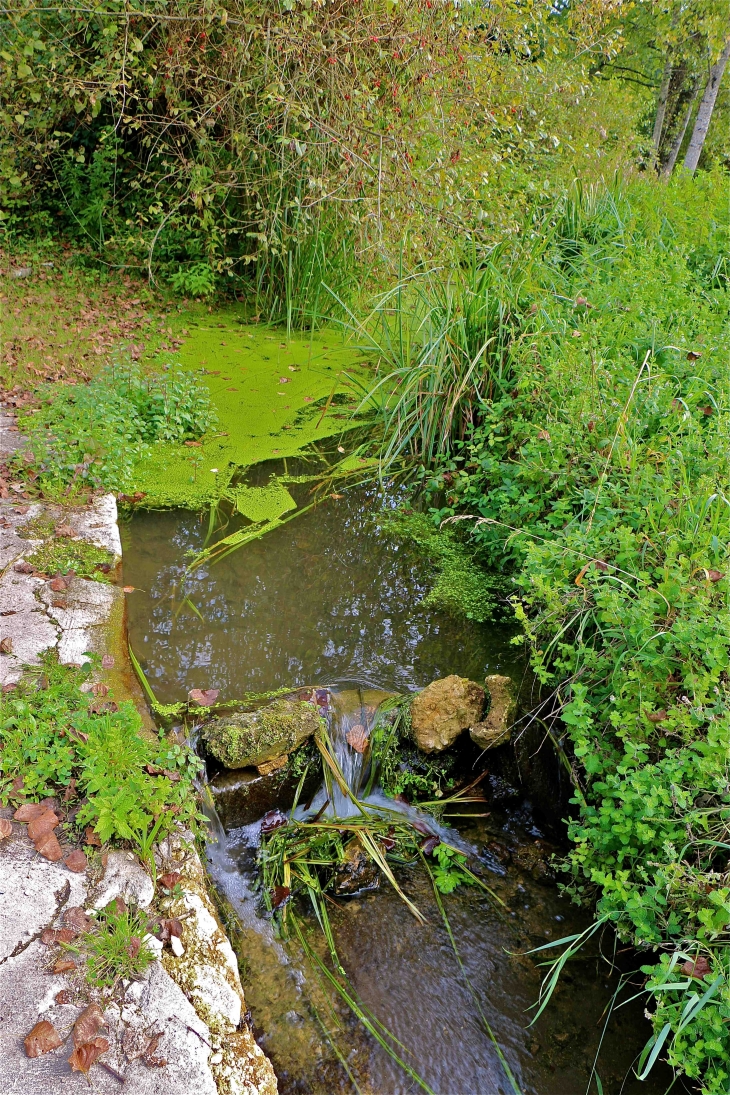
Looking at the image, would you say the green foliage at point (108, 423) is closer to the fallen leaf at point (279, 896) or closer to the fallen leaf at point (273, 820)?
the fallen leaf at point (273, 820)

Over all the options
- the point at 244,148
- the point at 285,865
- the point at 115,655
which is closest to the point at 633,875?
the point at 285,865

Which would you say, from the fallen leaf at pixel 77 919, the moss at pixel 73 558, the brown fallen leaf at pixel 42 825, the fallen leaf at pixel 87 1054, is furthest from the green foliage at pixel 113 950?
the moss at pixel 73 558

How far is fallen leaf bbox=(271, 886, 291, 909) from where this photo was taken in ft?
7.22

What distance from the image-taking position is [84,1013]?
1.53 meters

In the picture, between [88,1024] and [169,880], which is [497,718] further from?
[88,1024]

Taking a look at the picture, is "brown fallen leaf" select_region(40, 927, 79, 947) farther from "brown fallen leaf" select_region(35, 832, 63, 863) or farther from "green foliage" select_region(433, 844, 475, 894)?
"green foliage" select_region(433, 844, 475, 894)

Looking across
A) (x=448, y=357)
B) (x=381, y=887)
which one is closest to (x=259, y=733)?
(x=381, y=887)

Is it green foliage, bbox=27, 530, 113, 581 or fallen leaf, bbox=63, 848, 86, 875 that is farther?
green foliage, bbox=27, 530, 113, 581

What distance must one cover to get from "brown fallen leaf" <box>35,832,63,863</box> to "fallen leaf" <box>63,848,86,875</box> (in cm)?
2

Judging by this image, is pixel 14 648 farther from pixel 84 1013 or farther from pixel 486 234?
pixel 486 234

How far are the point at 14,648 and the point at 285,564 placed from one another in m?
1.36

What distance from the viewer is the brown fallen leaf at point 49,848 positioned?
182 cm

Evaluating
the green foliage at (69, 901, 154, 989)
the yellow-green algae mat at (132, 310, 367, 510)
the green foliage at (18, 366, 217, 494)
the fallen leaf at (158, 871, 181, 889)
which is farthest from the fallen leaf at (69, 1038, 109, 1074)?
the yellow-green algae mat at (132, 310, 367, 510)

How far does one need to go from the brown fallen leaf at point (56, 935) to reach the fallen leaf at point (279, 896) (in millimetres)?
685
